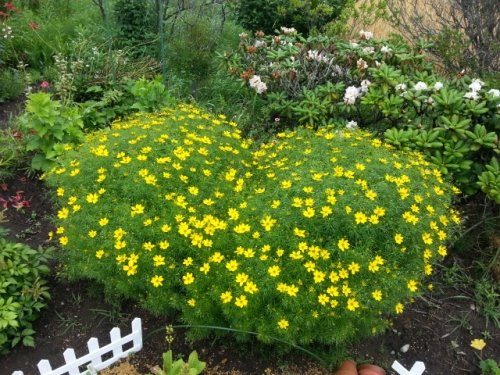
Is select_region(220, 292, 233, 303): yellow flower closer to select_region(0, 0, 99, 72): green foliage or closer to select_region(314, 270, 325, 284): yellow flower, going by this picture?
select_region(314, 270, 325, 284): yellow flower

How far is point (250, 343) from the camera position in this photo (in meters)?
2.83

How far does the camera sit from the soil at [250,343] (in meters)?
2.75

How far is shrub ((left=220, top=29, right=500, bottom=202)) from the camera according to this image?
A: 338 cm

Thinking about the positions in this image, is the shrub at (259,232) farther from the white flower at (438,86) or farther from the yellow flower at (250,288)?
the white flower at (438,86)

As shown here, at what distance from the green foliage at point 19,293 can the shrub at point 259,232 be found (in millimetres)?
215

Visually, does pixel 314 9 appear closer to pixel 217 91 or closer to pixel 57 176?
pixel 217 91

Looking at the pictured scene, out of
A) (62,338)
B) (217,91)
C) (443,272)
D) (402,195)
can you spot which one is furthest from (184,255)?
(217,91)

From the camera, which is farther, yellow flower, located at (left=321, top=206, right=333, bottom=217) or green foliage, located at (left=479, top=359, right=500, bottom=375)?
green foliage, located at (left=479, top=359, right=500, bottom=375)

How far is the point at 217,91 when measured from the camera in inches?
207

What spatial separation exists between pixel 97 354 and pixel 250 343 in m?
0.92

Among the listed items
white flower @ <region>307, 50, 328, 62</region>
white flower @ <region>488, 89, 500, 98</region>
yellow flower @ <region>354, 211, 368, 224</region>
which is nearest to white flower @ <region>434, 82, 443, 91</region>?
white flower @ <region>488, 89, 500, 98</region>

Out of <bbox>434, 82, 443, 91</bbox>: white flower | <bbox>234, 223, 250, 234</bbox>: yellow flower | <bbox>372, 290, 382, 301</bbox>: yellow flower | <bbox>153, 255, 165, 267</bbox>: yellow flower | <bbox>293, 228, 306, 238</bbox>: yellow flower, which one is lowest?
<bbox>372, 290, 382, 301</bbox>: yellow flower

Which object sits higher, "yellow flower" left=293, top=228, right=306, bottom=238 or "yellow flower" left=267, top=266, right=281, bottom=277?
"yellow flower" left=293, top=228, right=306, bottom=238

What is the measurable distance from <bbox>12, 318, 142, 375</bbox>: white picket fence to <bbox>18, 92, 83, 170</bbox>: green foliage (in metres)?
1.76
